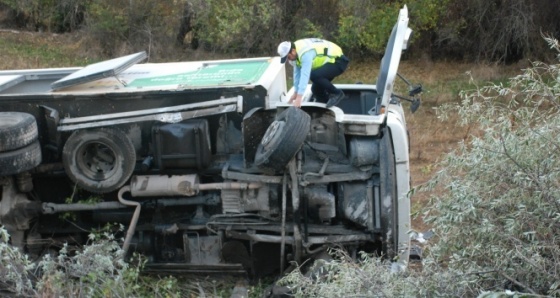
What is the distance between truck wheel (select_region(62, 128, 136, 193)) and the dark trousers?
214cm

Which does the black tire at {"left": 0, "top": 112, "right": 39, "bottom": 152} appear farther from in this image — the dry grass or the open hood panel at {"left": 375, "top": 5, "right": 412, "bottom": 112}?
the dry grass

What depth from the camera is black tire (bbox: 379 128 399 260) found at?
614 centimetres

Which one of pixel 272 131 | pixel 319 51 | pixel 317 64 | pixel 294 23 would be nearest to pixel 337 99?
pixel 317 64

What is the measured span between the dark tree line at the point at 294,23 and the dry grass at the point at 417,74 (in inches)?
18.1

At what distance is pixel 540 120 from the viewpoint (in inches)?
201

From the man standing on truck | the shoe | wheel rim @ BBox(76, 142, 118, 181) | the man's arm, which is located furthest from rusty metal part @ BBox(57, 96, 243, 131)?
the shoe

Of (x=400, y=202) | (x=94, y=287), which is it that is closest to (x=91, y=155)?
(x=94, y=287)

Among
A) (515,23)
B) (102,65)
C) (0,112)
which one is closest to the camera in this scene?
(0,112)

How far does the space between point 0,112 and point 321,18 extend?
1329cm

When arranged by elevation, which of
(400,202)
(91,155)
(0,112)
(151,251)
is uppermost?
(0,112)

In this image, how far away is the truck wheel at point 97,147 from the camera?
6438 mm

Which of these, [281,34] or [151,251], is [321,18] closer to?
[281,34]

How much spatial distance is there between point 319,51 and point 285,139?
2.23 m

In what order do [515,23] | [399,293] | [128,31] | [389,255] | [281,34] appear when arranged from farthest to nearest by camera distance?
[128,31], [281,34], [515,23], [389,255], [399,293]
